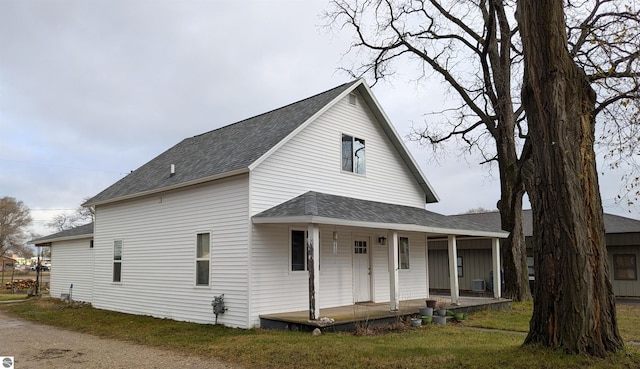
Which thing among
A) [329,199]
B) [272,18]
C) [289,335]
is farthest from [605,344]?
[272,18]

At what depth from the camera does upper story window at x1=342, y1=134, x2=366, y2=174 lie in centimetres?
1549

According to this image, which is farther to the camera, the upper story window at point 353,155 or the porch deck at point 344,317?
the upper story window at point 353,155

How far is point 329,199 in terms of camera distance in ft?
43.7

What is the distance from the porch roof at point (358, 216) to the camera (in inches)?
442

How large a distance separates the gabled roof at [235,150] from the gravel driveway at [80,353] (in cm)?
463

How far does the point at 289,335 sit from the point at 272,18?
9272mm

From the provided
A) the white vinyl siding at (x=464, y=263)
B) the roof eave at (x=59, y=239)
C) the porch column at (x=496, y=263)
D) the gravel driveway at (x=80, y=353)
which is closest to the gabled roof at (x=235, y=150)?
the roof eave at (x=59, y=239)

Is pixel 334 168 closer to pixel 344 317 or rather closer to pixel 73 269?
pixel 344 317

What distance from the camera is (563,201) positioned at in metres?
7.54

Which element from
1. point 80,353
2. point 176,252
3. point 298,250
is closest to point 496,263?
point 298,250

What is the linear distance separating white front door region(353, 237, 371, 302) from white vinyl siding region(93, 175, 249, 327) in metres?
4.23

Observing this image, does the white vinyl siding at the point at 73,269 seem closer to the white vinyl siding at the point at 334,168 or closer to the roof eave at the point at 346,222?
the white vinyl siding at the point at 334,168

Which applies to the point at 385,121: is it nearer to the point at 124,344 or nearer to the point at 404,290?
the point at 404,290
